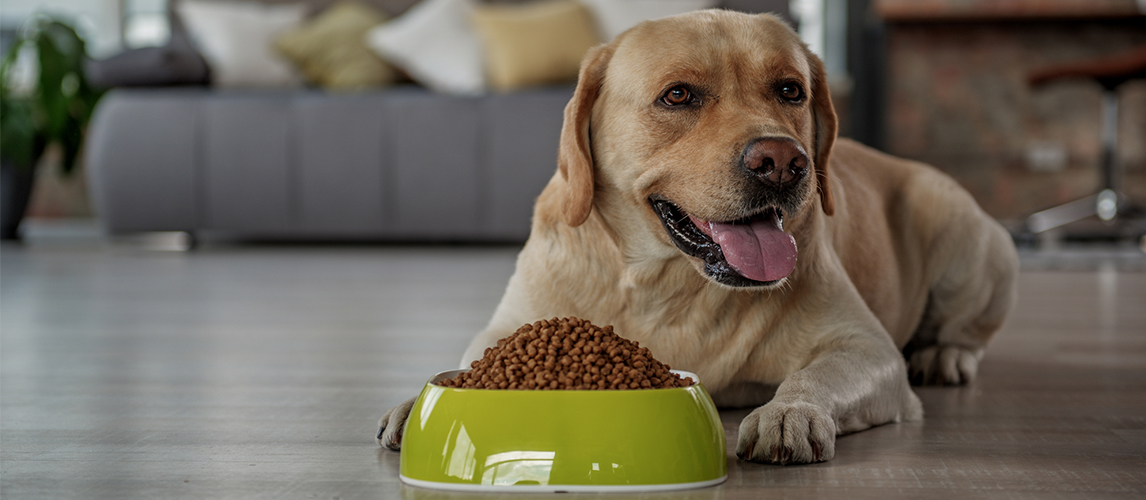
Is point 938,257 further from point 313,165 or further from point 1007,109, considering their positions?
point 1007,109

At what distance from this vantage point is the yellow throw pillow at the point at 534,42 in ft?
17.6

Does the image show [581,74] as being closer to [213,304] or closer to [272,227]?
[213,304]

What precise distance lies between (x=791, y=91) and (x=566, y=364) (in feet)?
2.00

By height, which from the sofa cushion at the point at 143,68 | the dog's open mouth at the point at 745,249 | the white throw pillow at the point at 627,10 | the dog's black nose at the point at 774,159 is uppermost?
the white throw pillow at the point at 627,10

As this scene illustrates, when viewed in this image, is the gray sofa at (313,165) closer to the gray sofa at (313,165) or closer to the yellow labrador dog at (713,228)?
the gray sofa at (313,165)

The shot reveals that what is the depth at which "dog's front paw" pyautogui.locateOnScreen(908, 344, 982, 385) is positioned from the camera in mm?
1898

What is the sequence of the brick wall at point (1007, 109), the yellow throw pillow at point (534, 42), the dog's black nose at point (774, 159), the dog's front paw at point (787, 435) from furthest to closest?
the brick wall at point (1007, 109) → the yellow throw pillow at point (534, 42) → the dog's black nose at point (774, 159) → the dog's front paw at point (787, 435)

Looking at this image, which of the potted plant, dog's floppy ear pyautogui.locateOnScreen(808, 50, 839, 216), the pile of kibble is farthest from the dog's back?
the potted plant

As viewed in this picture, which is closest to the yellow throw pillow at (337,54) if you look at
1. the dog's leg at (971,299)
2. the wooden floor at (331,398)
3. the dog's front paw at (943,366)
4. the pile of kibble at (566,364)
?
the wooden floor at (331,398)

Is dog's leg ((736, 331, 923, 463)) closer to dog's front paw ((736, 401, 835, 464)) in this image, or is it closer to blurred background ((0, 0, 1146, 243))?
dog's front paw ((736, 401, 835, 464))

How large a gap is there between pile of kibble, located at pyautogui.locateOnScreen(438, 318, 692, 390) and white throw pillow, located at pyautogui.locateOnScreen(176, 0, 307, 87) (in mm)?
5078

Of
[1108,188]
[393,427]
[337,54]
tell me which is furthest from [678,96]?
[337,54]

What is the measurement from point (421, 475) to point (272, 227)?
4.52 metres

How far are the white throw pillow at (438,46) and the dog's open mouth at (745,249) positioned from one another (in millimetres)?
4179
